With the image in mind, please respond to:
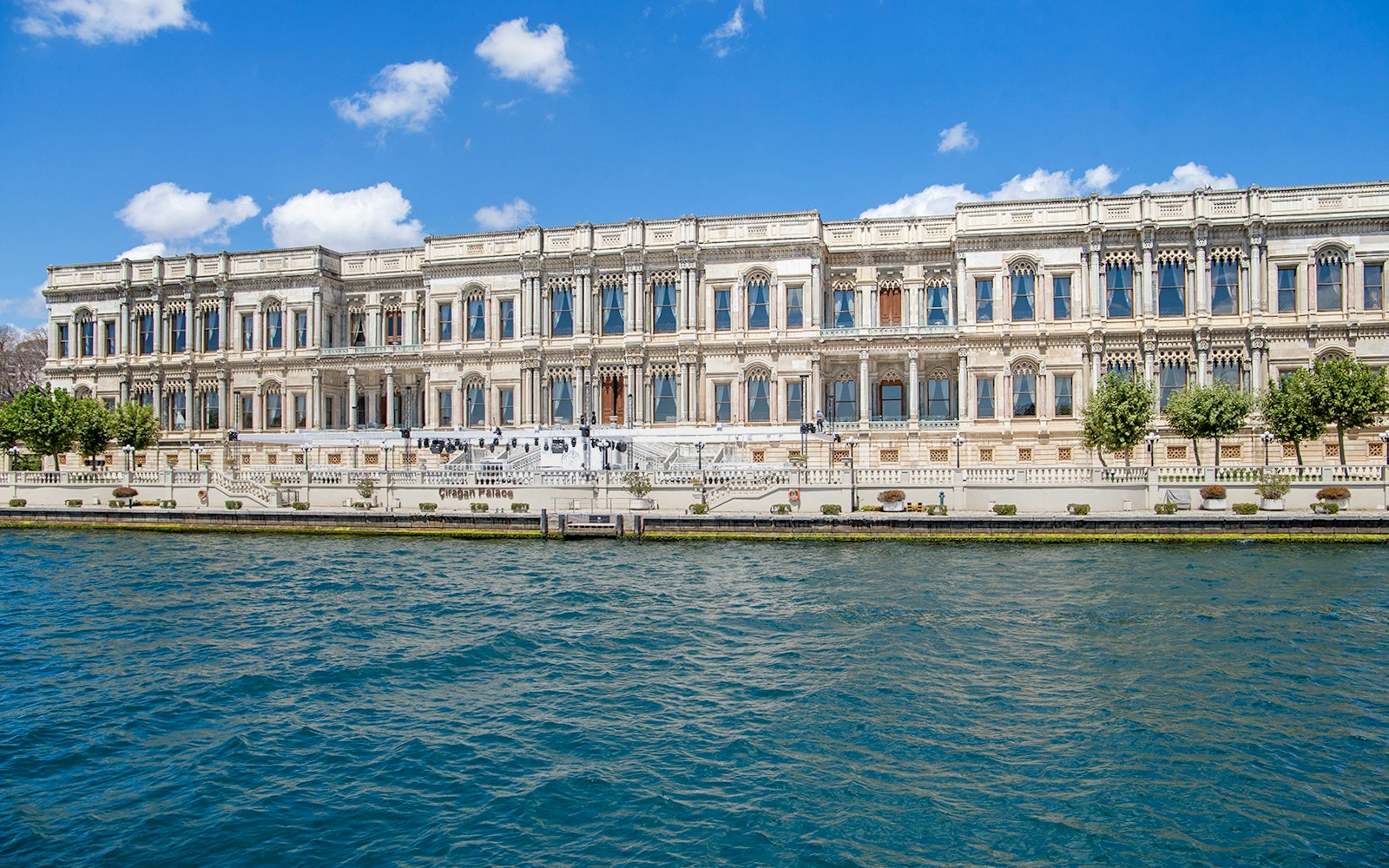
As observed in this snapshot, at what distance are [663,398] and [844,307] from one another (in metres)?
11.0

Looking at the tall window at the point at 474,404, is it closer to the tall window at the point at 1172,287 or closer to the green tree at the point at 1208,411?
the green tree at the point at 1208,411

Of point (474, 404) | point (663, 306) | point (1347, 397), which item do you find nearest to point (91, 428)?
point (474, 404)

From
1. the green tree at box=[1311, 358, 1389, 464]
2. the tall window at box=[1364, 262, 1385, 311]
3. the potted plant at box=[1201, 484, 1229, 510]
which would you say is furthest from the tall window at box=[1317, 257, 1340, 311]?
the potted plant at box=[1201, 484, 1229, 510]

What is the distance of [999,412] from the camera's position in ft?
148

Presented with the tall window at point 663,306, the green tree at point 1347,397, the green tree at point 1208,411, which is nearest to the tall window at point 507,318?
the tall window at point 663,306

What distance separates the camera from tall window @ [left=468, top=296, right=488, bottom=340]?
2026 inches

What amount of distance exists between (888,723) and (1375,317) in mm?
41131

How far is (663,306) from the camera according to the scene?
48938 millimetres

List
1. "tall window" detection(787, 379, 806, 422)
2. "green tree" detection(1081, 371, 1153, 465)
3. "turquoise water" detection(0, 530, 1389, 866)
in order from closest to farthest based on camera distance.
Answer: "turquoise water" detection(0, 530, 1389, 866) → "green tree" detection(1081, 371, 1153, 465) → "tall window" detection(787, 379, 806, 422)

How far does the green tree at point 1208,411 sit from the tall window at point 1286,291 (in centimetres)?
816

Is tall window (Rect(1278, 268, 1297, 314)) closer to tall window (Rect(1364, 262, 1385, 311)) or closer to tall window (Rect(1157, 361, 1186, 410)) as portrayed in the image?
tall window (Rect(1364, 262, 1385, 311))

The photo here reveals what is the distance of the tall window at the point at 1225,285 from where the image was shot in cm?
4366

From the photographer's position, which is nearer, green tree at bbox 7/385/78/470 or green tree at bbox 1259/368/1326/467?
green tree at bbox 1259/368/1326/467

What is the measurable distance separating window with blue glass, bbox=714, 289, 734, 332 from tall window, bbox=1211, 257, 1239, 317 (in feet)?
78.1
